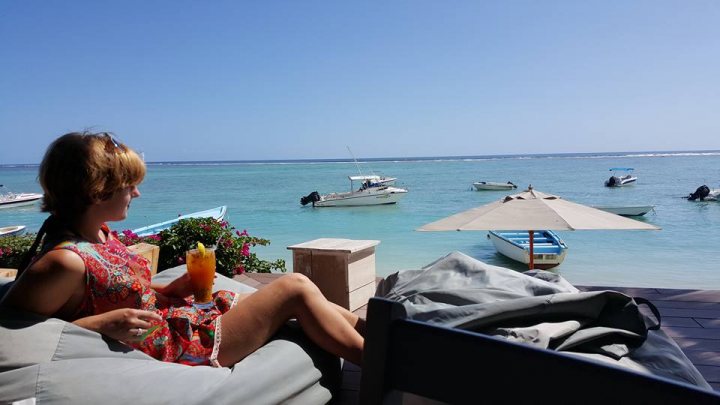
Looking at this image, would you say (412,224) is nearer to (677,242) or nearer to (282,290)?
(677,242)

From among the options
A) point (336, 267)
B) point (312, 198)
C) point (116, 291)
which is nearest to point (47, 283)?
point (116, 291)

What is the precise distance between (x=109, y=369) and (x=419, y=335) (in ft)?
3.99

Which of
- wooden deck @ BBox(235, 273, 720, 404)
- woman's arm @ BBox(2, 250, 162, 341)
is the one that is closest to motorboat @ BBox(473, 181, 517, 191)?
wooden deck @ BBox(235, 273, 720, 404)

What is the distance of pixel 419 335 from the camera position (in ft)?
2.72

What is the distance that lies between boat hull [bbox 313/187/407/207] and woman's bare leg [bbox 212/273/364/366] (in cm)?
2145

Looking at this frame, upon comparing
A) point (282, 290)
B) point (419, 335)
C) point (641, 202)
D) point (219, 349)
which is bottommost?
point (641, 202)

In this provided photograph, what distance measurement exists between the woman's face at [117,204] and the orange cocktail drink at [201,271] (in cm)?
34

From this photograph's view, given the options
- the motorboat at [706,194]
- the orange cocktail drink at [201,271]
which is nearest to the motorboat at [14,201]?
the orange cocktail drink at [201,271]

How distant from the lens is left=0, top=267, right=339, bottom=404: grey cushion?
155 cm

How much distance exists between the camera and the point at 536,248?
9.63 meters

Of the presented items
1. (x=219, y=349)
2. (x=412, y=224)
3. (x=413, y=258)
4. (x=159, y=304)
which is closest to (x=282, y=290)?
(x=219, y=349)

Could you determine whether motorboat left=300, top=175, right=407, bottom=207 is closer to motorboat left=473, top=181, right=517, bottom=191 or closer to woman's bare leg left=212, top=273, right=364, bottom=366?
motorboat left=473, top=181, right=517, bottom=191

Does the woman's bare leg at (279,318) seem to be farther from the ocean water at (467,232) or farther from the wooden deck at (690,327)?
the ocean water at (467,232)

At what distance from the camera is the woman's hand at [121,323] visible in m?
1.69
